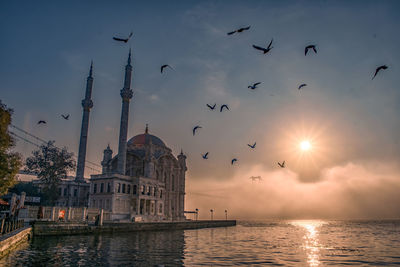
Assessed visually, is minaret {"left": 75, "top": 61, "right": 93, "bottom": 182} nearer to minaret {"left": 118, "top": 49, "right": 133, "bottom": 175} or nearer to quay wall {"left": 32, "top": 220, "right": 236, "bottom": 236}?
minaret {"left": 118, "top": 49, "right": 133, "bottom": 175}

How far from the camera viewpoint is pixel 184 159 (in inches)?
3295

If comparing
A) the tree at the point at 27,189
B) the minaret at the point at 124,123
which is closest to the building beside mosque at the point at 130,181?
the minaret at the point at 124,123

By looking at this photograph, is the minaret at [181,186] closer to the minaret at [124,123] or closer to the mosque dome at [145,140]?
the mosque dome at [145,140]

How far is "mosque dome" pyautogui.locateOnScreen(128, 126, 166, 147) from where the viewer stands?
7581 cm

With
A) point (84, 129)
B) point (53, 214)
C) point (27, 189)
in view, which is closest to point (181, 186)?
point (84, 129)

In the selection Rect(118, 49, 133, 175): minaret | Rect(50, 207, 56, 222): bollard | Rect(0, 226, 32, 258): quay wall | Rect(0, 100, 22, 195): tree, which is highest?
Rect(118, 49, 133, 175): minaret

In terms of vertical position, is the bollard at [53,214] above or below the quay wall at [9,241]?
above

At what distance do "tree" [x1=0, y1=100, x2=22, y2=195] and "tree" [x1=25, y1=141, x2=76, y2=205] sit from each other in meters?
33.2

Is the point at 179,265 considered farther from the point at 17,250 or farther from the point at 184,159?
the point at 184,159

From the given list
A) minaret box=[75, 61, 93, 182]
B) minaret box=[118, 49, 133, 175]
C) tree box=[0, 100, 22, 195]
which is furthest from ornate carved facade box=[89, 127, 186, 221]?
tree box=[0, 100, 22, 195]

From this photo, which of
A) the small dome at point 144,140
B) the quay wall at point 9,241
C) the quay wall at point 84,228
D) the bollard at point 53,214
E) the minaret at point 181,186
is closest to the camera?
the quay wall at point 9,241

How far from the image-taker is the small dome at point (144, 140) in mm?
75812

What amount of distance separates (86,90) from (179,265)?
193 feet

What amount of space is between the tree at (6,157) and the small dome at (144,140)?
1959 inches
